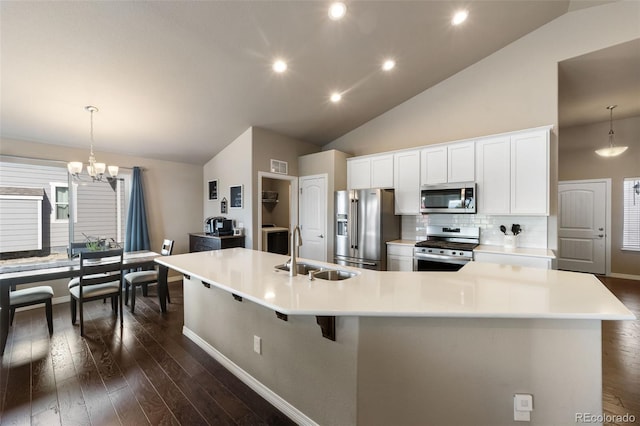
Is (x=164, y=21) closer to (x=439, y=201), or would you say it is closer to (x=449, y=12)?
(x=449, y=12)

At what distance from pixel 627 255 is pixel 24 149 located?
33.2ft

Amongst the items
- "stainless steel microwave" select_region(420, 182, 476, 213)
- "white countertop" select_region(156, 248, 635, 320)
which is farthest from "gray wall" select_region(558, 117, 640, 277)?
"white countertop" select_region(156, 248, 635, 320)

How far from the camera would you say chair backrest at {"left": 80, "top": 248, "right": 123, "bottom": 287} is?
113 inches

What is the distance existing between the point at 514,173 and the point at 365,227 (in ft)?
6.64

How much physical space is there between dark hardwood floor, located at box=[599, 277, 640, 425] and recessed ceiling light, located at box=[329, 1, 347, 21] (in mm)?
3709

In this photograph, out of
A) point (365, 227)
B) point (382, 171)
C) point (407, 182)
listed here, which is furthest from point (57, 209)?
point (407, 182)

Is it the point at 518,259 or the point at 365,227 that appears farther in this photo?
the point at 365,227

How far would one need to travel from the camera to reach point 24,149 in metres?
3.62

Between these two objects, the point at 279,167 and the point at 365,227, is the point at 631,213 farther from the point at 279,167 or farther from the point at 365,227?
the point at 279,167

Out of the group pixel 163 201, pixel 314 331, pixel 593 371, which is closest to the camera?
pixel 593 371

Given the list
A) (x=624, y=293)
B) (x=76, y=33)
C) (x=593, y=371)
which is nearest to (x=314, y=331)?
(x=593, y=371)

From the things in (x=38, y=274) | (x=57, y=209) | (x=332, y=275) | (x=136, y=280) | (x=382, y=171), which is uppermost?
(x=382, y=171)

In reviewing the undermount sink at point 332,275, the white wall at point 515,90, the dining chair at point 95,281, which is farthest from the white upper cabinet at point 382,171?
the dining chair at point 95,281

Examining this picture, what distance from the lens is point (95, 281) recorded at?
2963 mm
